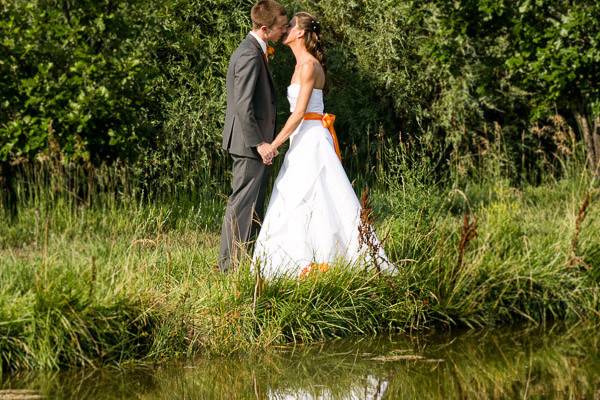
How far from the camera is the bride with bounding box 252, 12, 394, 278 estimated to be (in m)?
7.16

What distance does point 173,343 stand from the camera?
6180 millimetres

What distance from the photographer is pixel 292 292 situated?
6.56 metres

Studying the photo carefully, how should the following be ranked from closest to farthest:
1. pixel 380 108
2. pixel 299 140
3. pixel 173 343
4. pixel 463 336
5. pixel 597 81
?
pixel 173 343 < pixel 463 336 < pixel 299 140 < pixel 597 81 < pixel 380 108

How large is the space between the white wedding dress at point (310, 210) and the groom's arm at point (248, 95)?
0.32 metres

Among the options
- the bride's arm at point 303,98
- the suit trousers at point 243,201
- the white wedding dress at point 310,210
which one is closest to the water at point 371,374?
the white wedding dress at point 310,210

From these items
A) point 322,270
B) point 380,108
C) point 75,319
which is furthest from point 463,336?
point 380,108

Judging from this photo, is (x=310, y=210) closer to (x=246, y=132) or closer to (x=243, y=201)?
(x=243, y=201)

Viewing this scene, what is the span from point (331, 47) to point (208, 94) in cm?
258

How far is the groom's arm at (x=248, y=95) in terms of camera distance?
728cm

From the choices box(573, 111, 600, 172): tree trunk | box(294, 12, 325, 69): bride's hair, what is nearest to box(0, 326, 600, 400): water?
box(294, 12, 325, 69): bride's hair

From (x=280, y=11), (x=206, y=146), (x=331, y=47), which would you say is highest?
(x=280, y=11)

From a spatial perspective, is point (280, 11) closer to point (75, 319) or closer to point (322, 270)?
point (322, 270)

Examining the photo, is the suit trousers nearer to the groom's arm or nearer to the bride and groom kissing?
the bride and groom kissing

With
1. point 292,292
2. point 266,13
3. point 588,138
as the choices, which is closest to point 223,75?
point 588,138
